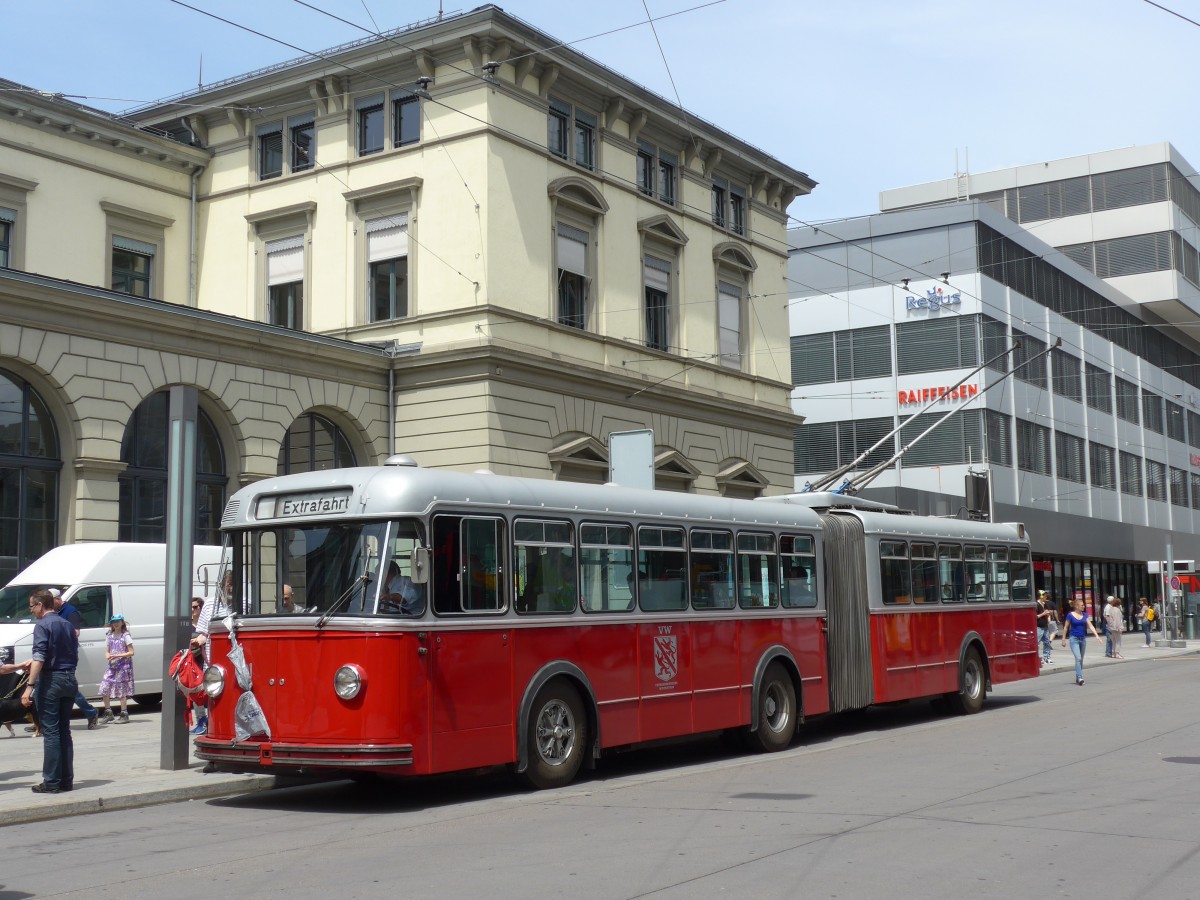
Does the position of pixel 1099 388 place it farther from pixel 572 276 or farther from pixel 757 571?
pixel 757 571

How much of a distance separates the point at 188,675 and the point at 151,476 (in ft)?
40.1

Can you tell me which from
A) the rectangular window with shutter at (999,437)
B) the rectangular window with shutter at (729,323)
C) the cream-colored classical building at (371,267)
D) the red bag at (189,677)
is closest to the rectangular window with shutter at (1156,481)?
the rectangular window with shutter at (999,437)

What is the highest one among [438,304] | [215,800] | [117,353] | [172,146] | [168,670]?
[172,146]

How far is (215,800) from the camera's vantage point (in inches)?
505

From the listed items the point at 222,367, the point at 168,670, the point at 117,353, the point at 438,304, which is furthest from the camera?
the point at 438,304

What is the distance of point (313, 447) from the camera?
28547 millimetres

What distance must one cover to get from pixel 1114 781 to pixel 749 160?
1018 inches

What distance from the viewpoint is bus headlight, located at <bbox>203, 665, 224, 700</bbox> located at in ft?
40.8

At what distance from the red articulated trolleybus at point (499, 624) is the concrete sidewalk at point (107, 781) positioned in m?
0.69

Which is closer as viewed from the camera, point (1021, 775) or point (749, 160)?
point (1021, 775)

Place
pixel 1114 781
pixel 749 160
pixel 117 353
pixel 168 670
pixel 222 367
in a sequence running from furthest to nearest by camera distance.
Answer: pixel 749 160 < pixel 222 367 < pixel 117 353 < pixel 168 670 < pixel 1114 781

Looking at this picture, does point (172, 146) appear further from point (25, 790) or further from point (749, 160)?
point (25, 790)

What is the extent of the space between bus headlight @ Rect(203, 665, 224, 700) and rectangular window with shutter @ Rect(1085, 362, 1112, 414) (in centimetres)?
5345

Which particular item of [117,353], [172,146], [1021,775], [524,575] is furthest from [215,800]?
[172,146]
